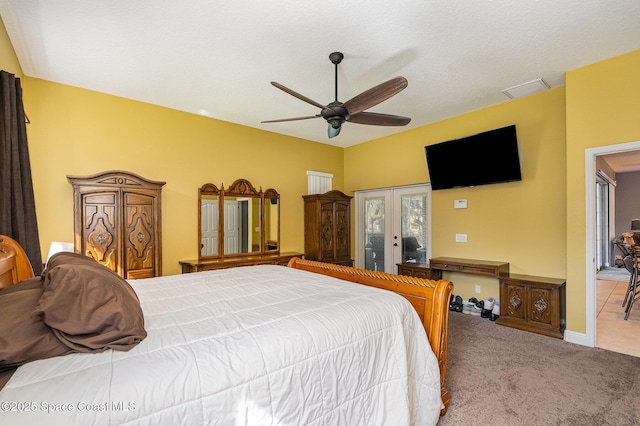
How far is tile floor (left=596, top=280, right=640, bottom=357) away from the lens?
10.2 feet

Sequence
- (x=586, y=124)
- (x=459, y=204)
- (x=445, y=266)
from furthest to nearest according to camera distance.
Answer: (x=459, y=204), (x=445, y=266), (x=586, y=124)

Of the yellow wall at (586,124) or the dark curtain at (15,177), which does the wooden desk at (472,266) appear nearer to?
the yellow wall at (586,124)

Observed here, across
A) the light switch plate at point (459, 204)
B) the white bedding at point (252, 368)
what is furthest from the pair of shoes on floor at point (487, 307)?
the white bedding at point (252, 368)

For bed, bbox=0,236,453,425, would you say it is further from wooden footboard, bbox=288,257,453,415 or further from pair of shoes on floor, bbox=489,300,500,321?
pair of shoes on floor, bbox=489,300,500,321

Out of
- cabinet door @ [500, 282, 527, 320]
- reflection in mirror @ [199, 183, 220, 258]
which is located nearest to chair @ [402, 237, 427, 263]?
cabinet door @ [500, 282, 527, 320]

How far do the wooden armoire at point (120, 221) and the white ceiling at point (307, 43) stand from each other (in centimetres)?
113

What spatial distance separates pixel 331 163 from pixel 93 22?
4384mm

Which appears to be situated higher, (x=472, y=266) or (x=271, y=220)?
(x=271, y=220)

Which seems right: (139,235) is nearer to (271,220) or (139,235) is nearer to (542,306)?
(271,220)

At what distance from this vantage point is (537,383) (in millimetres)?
2426

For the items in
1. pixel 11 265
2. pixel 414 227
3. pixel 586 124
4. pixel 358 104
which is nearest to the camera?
pixel 11 265

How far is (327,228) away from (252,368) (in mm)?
4264

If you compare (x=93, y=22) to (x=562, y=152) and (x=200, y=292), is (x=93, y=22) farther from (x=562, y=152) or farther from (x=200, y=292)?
(x=562, y=152)

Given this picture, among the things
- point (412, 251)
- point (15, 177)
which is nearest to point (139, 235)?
point (15, 177)
